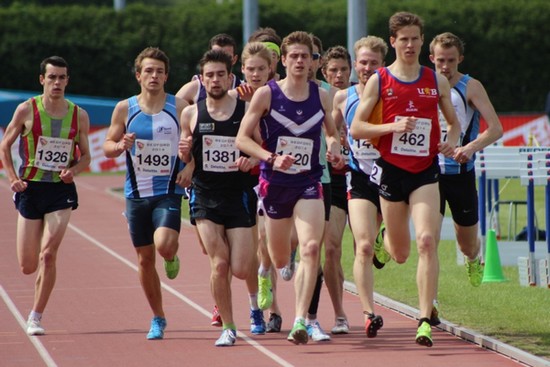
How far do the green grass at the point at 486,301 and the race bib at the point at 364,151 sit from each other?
1.53 m

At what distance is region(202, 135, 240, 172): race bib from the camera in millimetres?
10180

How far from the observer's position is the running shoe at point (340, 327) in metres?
10.8

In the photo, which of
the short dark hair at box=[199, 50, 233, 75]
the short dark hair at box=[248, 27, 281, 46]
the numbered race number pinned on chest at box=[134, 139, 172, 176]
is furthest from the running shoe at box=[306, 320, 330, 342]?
the short dark hair at box=[248, 27, 281, 46]

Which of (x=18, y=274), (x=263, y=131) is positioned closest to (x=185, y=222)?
(x=18, y=274)

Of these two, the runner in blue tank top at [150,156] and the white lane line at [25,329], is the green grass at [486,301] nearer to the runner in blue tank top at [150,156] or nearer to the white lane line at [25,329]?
the runner in blue tank top at [150,156]

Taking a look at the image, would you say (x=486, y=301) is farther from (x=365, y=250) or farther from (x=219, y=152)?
(x=219, y=152)

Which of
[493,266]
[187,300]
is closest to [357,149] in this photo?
[187,300]

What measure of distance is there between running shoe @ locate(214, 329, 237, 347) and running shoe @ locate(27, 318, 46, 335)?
155cm

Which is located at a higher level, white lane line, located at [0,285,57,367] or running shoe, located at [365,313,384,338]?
running shoe, located at [365,313,384,338]

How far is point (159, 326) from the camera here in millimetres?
10695

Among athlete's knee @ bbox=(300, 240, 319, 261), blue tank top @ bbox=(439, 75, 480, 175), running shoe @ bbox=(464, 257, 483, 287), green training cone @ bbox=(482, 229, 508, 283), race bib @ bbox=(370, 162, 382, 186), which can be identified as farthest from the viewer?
green training cone @ bbox=(482, 229, 508, 283)

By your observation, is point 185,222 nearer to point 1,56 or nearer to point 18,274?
point 18,274

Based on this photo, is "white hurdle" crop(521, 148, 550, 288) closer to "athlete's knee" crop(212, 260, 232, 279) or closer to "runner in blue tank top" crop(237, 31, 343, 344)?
"runner in blue tank top" crop(237, 31, 343, 344)

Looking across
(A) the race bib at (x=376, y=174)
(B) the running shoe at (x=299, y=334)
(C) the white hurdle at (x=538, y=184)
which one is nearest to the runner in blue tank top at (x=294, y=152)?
(B) the running shoe at (x=299, y=334)
